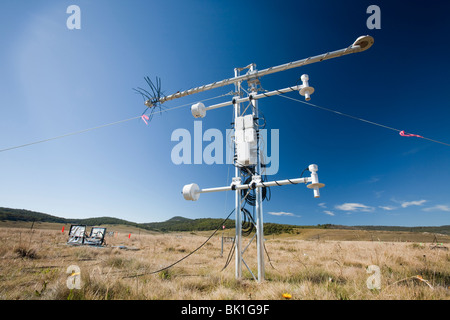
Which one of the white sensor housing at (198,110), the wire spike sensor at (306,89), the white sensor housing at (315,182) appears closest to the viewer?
the white sensor housing at (315,182)

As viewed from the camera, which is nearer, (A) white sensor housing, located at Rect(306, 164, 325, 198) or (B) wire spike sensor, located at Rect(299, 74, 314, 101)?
(A) white sensor housing, located at Rect(306, 164, 325, 198)

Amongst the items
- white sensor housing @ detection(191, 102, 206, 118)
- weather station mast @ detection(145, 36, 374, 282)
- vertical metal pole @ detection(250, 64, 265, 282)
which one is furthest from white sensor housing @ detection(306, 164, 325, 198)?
white sensor housing @ detection(191, 102, 206, 118)

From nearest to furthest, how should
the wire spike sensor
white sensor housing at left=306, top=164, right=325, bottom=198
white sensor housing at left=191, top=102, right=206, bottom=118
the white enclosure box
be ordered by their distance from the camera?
white sensor housing at left=306, top=164, right=325, bottom=198 → the wire spike sensor → the white enclosure box → white sensor housing at left=191, top=102, right=206, bottom=118

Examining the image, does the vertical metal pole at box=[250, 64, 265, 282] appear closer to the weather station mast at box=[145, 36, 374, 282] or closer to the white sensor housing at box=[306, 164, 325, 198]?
the weather station mast at box=[145, 36, 374, 282]

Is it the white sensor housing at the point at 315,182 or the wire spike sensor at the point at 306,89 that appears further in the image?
the wire spike sensor at the point at 306,89

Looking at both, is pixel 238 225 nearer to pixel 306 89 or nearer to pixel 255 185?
pixel 255 185

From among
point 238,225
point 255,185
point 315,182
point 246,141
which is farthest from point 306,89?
point 238,225

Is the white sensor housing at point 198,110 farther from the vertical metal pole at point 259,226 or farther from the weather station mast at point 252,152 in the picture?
the vertical metal pole at point 259,226

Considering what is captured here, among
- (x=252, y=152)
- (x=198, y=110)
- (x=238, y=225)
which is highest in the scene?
(x=198, y=110)

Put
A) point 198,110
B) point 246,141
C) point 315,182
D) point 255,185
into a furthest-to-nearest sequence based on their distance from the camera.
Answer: point 198,110 → point 246,141 → point 255,185 → point 315,182

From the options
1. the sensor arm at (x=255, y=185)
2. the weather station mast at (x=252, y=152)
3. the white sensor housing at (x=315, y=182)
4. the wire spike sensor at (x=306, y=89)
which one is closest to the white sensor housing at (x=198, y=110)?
the weather station mast at (x=252, y=152)

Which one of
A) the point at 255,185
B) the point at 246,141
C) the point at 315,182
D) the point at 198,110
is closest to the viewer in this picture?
the point at 315,182

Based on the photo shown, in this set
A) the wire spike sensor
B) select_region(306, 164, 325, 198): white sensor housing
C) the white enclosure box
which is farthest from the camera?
the white enclosure box
